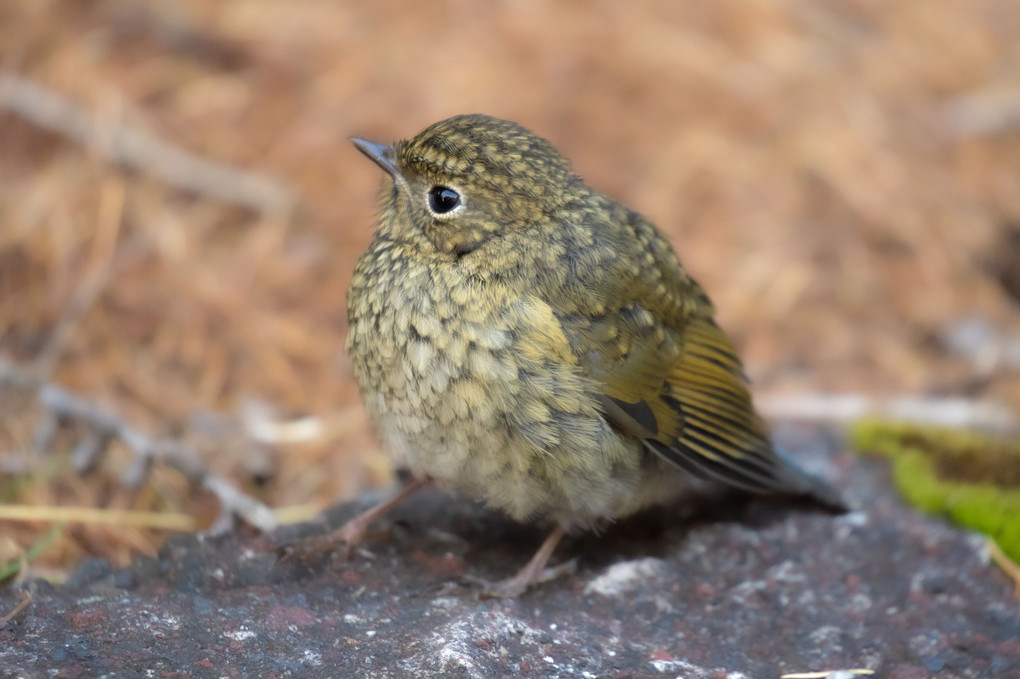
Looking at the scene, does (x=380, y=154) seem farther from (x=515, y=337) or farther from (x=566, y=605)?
(x=566, y=605)

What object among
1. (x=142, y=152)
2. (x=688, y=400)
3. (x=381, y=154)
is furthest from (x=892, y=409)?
(x=142, y=152)

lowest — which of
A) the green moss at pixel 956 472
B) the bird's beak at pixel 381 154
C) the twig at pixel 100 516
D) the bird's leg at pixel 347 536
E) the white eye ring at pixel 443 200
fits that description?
the twig at pixel 100 516

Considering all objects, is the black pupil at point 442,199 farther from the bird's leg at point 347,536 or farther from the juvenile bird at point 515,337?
the bird's leg at point 347,536

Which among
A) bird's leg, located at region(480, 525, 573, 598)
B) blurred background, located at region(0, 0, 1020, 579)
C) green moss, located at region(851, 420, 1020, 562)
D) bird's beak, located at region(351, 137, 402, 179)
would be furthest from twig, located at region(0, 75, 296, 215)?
green moss, located at region(851, 420, 1020, 562)

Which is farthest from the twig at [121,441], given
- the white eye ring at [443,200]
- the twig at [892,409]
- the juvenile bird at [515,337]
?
the twig at [892,409]

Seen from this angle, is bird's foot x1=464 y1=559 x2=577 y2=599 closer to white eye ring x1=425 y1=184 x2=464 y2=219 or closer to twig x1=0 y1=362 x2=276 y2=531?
twig x1=0 y1=362 x2=276 y2=531

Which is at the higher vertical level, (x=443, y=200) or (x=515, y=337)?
(x=443, y=200)

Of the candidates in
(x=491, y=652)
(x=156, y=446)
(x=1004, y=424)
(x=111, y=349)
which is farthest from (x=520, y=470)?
(x=1004, y=424)

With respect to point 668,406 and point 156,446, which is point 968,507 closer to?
point 668,406
